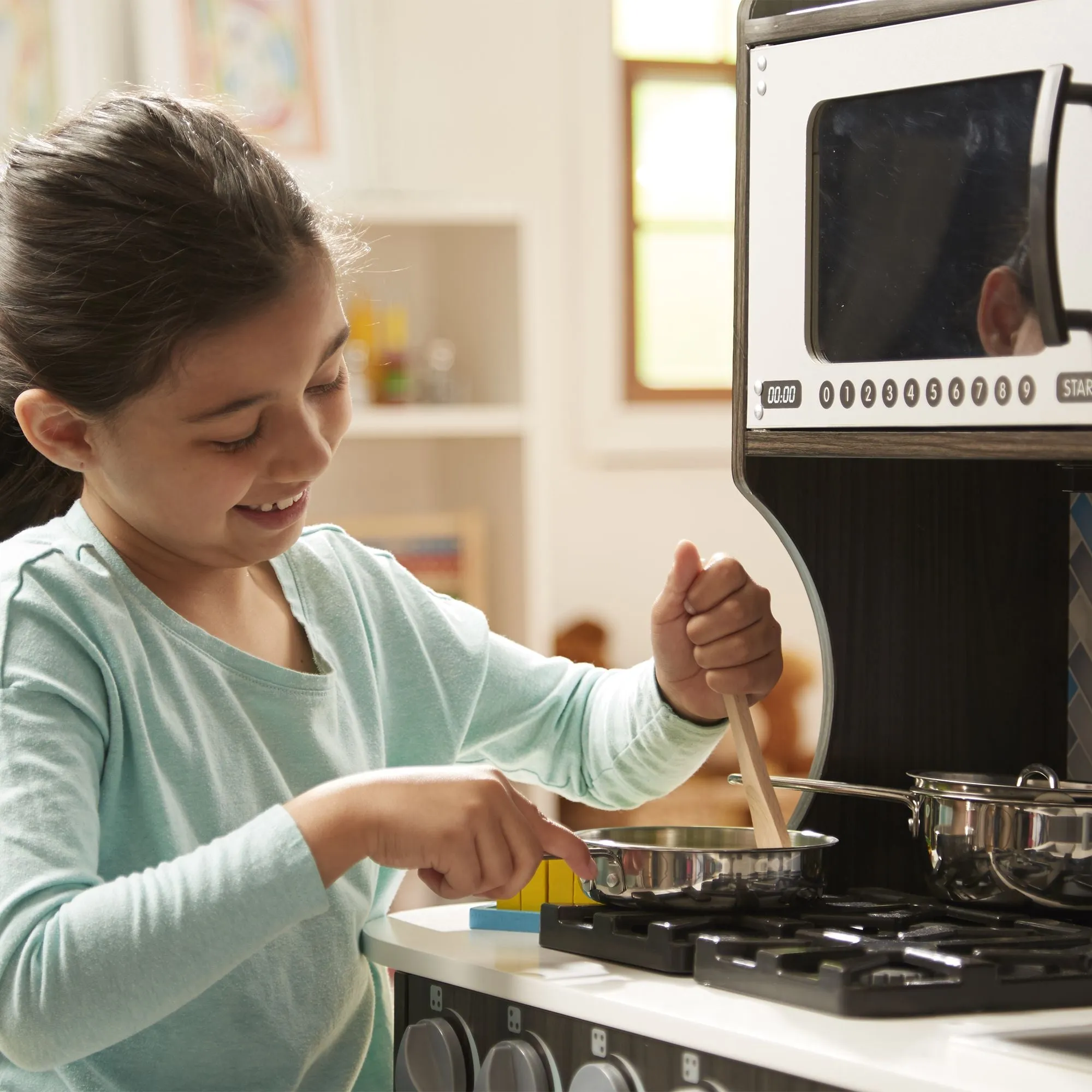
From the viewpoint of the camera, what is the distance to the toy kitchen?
81 cm

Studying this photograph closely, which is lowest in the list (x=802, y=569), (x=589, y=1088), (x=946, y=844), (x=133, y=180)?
(x=589, y=1088)

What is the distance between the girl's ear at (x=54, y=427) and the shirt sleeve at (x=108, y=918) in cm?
23

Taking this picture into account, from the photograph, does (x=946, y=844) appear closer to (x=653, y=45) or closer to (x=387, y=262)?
(x=387, y=262)

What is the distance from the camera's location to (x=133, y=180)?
3.38 feet

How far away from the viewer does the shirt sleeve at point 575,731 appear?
1.21 meters

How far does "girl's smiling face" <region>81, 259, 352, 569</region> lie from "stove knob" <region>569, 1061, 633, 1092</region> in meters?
0.40

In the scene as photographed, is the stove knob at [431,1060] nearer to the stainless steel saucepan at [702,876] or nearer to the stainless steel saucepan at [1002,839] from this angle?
the stainless steel saucepan at [702,876]

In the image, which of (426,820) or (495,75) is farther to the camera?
(495,75)

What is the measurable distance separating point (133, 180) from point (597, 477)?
238 cm

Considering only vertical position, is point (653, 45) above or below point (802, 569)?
above

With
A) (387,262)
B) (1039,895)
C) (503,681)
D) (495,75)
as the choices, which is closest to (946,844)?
(1039,895)

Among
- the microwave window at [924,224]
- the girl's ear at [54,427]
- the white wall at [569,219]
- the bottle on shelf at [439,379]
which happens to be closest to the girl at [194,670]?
the girl's ear at [54,427]

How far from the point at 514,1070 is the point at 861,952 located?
0.20 metres

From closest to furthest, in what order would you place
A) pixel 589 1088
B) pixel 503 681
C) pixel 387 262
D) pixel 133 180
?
pixel 589 1088 → pixel 133 180 → pixel 503 681 → pixel 387 262
